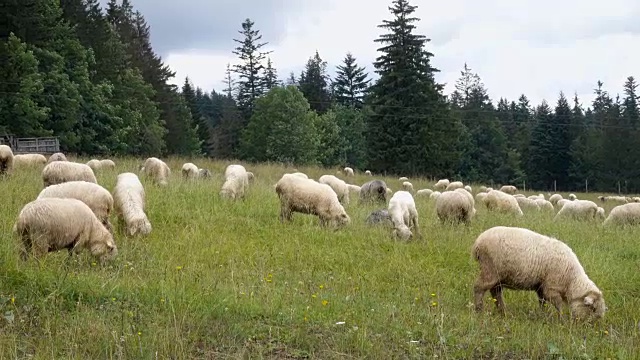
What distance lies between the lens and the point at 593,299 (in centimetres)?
735

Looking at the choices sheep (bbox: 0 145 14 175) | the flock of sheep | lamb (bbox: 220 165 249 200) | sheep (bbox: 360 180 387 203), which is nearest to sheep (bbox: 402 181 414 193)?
sheep (bbox: 360 180 387 203)

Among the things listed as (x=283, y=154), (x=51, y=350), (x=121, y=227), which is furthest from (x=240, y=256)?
(x=283, y=154)

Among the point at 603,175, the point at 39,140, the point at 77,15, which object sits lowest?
the point at 603,175

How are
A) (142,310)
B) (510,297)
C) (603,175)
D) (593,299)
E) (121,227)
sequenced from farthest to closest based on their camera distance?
(603,175) → (121,227) → (510,297) → (593,299) → (142,310)

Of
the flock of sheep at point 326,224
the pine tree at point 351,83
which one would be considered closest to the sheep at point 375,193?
the flock of sheep at point 326,224

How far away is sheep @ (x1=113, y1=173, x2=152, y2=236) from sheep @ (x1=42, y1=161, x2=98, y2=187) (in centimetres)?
111

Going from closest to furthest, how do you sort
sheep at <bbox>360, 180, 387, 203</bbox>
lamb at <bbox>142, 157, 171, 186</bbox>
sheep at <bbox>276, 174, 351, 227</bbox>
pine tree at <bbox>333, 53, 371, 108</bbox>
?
sheep at <bbox>276, 174, 351, 227</bbox>, lamb at <bbox>142, 157, 171, 186</bbox>, sheep at <bbox>360, 180, 387, 203</bbox>, pine tree at <bbox>333, 53, 371, 108</bbox>

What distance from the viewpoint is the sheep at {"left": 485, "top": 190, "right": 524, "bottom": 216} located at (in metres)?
17.7

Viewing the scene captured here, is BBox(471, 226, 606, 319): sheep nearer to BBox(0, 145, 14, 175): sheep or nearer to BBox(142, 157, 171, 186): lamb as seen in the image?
BBox(142, 157, 171, 186): lamb

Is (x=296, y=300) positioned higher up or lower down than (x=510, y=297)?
higher up

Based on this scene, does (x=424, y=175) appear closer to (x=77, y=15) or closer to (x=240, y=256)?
(x=77, y=15)

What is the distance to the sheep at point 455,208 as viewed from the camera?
14008 mm

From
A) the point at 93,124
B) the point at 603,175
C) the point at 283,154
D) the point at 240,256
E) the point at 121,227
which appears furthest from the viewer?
the point at 603,175

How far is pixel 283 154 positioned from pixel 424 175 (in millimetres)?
17367
